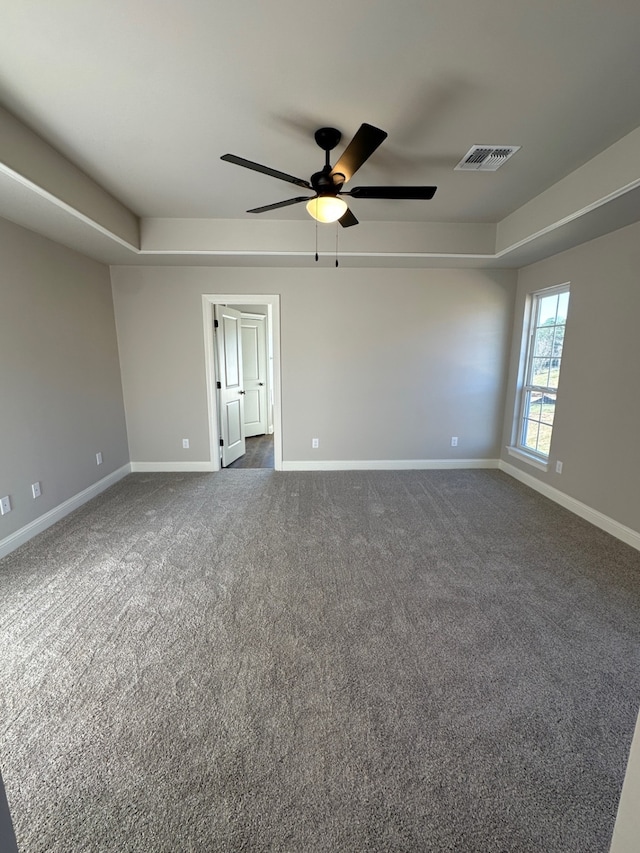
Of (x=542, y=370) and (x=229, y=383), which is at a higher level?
(x=542, y=370)

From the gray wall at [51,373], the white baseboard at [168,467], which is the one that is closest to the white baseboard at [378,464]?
the white baseboard at [168,467]

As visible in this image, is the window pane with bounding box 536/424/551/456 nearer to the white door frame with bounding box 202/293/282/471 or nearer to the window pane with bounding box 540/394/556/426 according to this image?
the window pane with bounding box 540/394/556/426

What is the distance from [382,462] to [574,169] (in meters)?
3.21

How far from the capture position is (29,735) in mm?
1350

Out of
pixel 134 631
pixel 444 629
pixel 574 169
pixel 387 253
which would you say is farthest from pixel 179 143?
pixel 444 629

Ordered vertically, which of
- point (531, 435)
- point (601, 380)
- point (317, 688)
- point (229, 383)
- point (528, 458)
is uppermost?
point (601, 380)

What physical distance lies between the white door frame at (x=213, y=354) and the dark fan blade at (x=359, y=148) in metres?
2.18

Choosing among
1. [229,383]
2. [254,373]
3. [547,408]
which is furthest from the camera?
[254,373]

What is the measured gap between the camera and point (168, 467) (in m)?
4.40

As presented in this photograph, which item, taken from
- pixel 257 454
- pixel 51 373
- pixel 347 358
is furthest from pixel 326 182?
pixel 257 454

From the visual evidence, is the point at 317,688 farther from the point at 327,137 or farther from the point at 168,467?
the point at 168,467

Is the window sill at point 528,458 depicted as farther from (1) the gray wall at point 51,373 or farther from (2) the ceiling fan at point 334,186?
(1) the gray wall at point 51,373

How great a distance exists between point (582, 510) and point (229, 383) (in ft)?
13.6

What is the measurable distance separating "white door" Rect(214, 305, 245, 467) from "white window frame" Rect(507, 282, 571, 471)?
3606 mm
